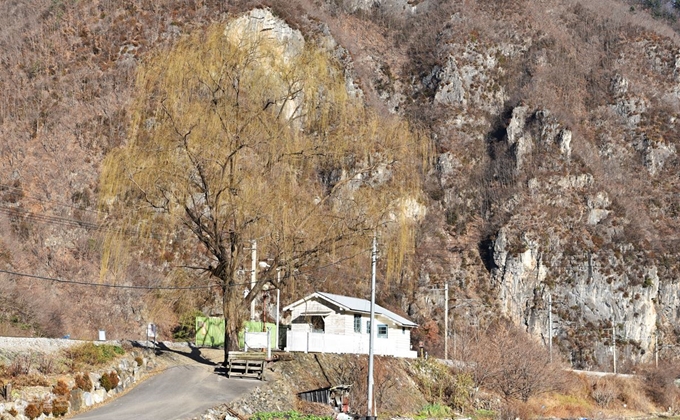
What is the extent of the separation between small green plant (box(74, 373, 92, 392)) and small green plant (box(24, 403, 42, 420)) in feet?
8.24

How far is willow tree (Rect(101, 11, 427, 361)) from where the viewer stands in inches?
1261

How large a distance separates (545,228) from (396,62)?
44.4m

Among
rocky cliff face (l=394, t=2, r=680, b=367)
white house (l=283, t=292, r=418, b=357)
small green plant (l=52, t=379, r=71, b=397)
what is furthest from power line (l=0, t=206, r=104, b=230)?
small green plant (l=52, t=379, r=71, b=397)

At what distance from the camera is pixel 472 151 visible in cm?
11925

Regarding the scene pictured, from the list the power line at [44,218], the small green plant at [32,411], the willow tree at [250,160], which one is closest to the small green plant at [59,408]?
the small green plant at [32,411]

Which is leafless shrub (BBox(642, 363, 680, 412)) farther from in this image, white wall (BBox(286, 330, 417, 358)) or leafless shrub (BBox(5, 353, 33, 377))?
leafless shrub (BBox(5, 353, 33, 377))

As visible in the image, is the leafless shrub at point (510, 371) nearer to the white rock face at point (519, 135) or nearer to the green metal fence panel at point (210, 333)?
the green metal fence panel at point (210, 333)

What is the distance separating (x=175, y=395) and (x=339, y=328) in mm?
18804

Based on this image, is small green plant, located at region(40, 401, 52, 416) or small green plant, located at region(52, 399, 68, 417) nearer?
small green plant, located at region(40, 401, 52, 416)

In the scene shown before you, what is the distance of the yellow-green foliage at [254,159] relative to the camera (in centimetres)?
3200

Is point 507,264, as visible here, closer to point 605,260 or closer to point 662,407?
point 605,260

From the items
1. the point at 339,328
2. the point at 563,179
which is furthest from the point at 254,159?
the point at 563,179

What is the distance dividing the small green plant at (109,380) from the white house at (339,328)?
13737mm

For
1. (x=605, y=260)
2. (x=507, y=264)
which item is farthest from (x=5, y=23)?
(x=605, y=260)
